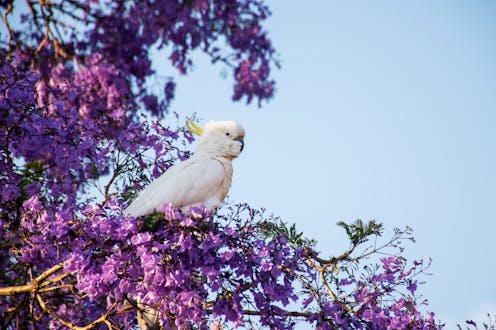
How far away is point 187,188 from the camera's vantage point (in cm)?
548

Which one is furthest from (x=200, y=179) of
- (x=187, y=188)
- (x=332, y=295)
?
(x=332, y=295)

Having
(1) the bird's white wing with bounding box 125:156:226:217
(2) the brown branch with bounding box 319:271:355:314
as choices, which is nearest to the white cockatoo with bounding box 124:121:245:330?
(1) the bird's white wing with bounding box 125:156:226:217

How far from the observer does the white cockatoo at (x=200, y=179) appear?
5.28 m

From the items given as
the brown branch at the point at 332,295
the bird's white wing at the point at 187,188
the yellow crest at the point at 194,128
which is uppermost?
the yellow crest at the point at 194,128

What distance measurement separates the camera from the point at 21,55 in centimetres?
643

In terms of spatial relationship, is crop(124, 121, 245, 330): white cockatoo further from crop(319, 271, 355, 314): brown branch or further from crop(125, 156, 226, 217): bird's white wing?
crop(319, 271, 355, 314): brown branch

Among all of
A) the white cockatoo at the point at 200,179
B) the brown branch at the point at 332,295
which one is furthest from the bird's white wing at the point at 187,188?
the brown branch at the point at 332,295

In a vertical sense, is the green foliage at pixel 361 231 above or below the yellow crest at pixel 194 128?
below

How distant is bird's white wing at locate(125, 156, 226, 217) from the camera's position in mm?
5328

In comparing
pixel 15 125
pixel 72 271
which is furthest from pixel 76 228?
pixel 15 125

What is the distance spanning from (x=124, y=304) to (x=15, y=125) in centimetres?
168

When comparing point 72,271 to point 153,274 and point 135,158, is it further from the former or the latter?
point 135,158

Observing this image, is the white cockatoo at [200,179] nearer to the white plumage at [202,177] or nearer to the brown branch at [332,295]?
the white plumage at [202,177]

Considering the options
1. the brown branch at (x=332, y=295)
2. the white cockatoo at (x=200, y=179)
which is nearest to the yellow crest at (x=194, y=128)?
the white cockatoo at (x=200, y=179)
